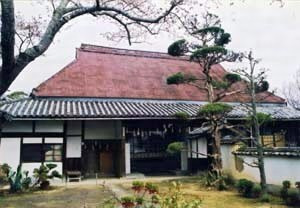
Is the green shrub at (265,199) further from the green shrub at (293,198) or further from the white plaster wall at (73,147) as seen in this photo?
the white plaster wall at (73,147)

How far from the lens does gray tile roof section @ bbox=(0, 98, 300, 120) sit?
13.1m

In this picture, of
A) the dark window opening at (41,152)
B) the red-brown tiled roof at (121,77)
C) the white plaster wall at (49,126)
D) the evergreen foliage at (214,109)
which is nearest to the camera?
the evergreen foliage at (214,109)

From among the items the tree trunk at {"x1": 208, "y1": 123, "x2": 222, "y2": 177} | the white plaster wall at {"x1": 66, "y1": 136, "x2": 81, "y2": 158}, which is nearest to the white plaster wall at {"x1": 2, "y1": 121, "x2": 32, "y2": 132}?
the white plaster wall at {"x1": 66, "y1": 136, "x2": 81, "y2": 158}

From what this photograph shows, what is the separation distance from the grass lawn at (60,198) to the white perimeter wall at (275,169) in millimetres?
4562

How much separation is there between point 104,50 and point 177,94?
231 inches

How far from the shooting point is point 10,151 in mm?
12828

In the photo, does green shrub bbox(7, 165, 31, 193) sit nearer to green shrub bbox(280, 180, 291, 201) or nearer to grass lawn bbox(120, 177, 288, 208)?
grass lawn bbox(120, 177, 288, 208)

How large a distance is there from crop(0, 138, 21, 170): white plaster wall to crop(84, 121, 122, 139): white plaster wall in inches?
119

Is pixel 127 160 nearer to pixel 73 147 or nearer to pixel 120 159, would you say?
pixel 120 159

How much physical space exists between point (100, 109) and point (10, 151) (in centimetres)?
420

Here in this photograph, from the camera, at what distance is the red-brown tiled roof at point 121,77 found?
54.4 feet

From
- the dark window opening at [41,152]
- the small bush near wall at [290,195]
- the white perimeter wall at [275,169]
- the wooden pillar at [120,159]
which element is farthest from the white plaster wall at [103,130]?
the small bush near wall at [290,195]

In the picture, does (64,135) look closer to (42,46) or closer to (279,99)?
(42,46)

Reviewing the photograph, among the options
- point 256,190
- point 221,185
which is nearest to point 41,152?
point 221,185
